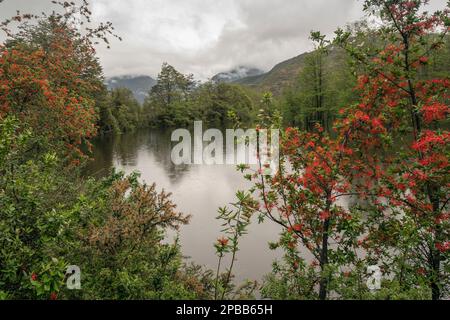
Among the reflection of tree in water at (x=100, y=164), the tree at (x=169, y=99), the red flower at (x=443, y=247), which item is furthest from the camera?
the tree at (x=169, y=99)

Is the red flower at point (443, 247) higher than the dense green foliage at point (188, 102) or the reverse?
the reverse

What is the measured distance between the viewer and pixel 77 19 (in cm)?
1296

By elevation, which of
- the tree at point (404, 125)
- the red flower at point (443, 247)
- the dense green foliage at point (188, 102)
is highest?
the dense green foliage at point (188, 102)

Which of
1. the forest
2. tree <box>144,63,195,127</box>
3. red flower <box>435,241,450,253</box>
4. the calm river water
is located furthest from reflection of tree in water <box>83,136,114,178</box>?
tree <box>144,63,195,127</box>

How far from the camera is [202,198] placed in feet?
51.1

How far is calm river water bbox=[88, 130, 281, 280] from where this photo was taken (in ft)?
32.1

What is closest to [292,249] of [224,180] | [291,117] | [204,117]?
[224,180]

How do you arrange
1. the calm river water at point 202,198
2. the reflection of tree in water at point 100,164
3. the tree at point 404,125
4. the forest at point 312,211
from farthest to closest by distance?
1. the reflection of tree in water at point 100,164
2. the calm river water at point 202,198
3. the tree at point 404,125
4. the forest at point 312,211

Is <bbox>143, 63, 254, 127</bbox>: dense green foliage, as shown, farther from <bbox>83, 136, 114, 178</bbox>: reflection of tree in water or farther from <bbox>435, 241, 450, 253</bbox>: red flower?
<bbox>435, 241, 450, 253</bbox>: red flower

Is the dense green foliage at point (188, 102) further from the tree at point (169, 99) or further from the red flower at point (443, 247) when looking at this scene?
the red flower at point (443, 247)

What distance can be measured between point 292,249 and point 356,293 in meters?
1.37

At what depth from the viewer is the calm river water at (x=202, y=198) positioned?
980 centimetres

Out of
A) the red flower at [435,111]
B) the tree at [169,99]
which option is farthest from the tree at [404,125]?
the tree at [169,99]
